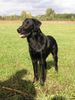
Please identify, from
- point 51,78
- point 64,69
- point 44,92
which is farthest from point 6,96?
point 64,69

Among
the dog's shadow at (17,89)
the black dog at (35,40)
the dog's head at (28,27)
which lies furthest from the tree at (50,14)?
the dog's head at (28,27)

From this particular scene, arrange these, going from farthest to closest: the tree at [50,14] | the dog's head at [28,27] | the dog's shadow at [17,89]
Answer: the tree at [50,14] < the dog's head at [28,27] < the dog's shadow at [17,89]

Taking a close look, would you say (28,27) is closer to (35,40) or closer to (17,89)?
(35,40)

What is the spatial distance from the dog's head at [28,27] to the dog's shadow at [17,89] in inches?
52.6

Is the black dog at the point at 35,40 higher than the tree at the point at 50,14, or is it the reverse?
the black dog at the point at 35,40

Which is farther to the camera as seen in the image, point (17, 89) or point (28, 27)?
point (28, 27)

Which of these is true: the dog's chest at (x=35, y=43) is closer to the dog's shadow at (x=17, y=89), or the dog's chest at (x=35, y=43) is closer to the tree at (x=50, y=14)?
the dog's shadow at (x=17, y=89)

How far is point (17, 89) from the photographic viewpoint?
27.2 ft

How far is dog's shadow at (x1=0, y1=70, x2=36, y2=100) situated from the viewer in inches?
295

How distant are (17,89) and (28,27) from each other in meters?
1.61

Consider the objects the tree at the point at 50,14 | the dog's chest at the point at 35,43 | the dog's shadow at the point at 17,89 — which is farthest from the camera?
the tree at the point at 50,14

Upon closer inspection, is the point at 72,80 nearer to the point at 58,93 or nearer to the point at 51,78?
the point at 51,78

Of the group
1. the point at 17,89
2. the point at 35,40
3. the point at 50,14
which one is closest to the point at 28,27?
the point at 35,40

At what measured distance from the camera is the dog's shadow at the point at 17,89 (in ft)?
24.6
